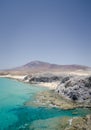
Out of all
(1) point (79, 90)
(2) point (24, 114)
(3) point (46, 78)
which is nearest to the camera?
(2) point (24, 114)

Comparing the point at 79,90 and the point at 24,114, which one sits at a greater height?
the point at 79,90

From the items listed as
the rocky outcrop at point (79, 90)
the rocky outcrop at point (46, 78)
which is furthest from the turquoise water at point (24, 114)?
the rocky outcrop at point (46, 78)

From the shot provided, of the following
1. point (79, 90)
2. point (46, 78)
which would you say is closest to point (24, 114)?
point (79, 90)

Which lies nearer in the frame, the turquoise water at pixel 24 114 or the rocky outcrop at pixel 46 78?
the turquoise water at pixel 24 114

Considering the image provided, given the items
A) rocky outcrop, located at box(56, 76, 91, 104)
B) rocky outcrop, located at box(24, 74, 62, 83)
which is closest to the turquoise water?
rocky outcrop, located at box(56, 76, 91, 104)

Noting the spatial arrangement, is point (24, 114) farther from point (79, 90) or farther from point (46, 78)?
point (46, 78)

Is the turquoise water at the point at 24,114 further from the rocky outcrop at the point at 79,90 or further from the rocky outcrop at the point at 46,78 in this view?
the rocky outcrop at the point at 46,78

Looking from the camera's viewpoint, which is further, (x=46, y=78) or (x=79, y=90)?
(x=46, y=78)

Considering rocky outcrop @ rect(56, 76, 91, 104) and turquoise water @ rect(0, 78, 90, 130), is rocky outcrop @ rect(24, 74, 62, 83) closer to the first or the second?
rocky outcrop @ rect(56, 76, 91, 104)

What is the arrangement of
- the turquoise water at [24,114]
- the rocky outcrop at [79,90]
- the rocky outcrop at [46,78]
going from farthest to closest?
the rocky outcrop at [46,78] < the rocky outcrop at [79,90] < the turquoise water at [24,114]

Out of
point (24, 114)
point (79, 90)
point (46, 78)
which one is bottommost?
point (24, 114)

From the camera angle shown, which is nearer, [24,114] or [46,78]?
[24,114]

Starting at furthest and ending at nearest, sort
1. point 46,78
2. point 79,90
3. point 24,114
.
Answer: point 46,78, point 79,90, point 24,114
